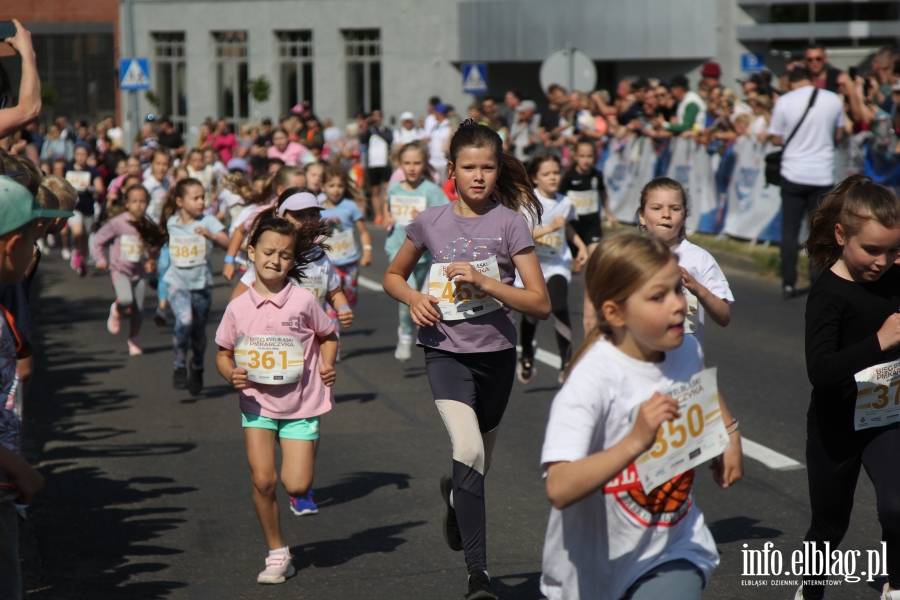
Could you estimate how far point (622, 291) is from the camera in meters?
3.14

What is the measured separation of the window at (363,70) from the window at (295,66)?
5.29 ft

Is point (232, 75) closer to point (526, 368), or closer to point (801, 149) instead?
point (801, 149)

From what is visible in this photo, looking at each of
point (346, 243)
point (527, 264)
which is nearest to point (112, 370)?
point (346, 243)

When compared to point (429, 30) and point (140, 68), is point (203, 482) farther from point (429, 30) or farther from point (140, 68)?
point (429, 30)

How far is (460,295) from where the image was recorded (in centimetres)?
483

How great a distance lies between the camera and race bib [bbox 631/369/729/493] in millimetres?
3135

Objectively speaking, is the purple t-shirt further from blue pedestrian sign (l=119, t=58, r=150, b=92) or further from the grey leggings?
blue pedestrian sign (l=119, t=58, r=150, b=92)

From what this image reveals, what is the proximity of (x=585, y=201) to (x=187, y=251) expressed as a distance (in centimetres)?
403

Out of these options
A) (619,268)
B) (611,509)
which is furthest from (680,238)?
(611,509)

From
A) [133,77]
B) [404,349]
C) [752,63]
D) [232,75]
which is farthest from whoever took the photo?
A: [232,75]

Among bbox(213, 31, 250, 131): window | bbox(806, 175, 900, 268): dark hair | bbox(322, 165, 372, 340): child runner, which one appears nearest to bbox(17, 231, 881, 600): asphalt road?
bbox(322, 165, 372, 340): child runner

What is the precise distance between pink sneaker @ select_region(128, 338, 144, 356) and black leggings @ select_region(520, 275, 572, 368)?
13.4 ft

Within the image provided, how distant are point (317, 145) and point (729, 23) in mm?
11530

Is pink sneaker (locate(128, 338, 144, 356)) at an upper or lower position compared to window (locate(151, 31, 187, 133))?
lower
